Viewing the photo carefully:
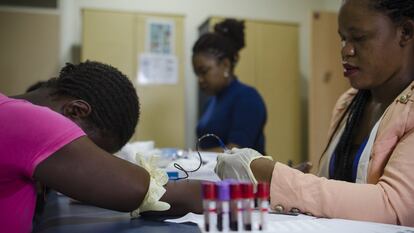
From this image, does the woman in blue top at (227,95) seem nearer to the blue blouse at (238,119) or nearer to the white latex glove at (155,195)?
the blue blouse at (238,119)

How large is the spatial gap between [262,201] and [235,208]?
0.17 feet

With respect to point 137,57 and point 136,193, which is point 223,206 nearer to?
point 136,193

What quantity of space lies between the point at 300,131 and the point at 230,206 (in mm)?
2603

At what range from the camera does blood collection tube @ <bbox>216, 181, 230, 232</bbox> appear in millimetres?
564

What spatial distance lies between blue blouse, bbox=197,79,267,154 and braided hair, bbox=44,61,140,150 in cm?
105

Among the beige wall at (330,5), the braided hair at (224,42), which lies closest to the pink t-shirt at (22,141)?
the braided hair at (224,42)

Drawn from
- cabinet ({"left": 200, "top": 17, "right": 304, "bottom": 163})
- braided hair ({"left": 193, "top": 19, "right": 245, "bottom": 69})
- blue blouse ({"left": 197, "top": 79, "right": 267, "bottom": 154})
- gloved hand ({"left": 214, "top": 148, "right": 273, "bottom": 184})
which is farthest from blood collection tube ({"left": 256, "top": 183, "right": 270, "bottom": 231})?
cabinet ({"left": 200, "top": 17, "right": 304, "bottom": 163})

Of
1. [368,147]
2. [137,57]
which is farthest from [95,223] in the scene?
[137,57]

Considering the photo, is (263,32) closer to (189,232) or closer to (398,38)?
(398,38)

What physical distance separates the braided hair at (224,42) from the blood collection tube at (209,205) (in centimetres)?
161

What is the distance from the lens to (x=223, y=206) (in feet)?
1.90

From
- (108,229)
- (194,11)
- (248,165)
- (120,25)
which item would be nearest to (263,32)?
(194,11)

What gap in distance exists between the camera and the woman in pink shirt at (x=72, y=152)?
62cm

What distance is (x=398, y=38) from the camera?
0.97 metres
